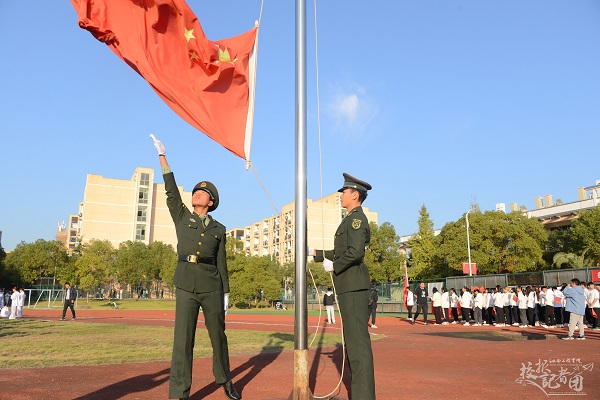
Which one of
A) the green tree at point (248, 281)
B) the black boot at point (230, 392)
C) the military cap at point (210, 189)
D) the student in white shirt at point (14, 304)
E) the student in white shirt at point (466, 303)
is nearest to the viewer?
the black boot at point (230, 392)

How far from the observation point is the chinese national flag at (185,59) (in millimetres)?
6633

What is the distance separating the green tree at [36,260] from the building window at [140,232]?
2559 centimetres

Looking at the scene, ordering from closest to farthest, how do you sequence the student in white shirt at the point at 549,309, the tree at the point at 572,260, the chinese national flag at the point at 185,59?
the chinese national flag at the point at 185,59
the student in white shirt at the point at 549,309
the tree at the point at 572,260

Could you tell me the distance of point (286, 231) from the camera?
9500 centimetres

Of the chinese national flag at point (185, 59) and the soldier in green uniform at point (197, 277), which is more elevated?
the chinese national flag at point (185, 59)

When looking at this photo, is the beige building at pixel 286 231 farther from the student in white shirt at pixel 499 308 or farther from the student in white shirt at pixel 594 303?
the student in white shirt at pixel 594 303

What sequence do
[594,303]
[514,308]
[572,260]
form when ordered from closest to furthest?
1. [594,303]
2. [514,308]
3. [572,260]

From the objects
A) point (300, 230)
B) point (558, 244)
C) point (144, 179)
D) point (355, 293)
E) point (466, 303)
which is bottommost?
point (466, 303)

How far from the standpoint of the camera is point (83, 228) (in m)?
87.9

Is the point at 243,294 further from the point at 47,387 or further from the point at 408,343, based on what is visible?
the point at 47,387

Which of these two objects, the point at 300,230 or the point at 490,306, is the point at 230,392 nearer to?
the point at 300,230

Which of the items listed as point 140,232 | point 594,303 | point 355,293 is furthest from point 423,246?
point 140,232

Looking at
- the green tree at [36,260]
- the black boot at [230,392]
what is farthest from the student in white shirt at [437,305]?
the green tree at [36,260]

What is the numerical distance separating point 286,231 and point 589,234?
58763 millimetres
